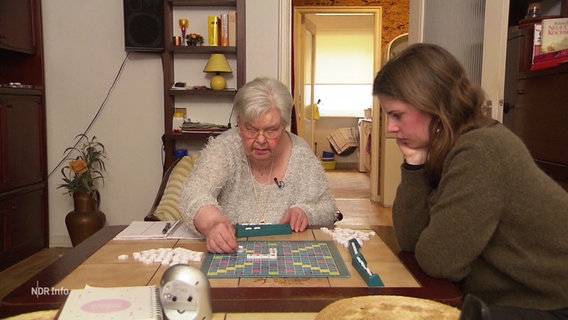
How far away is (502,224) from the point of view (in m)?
1.19

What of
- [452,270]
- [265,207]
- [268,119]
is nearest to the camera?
[452,270]

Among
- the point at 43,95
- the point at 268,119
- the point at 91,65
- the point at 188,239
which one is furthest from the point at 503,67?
the point at 43,95

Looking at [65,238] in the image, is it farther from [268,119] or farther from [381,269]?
[381,269]

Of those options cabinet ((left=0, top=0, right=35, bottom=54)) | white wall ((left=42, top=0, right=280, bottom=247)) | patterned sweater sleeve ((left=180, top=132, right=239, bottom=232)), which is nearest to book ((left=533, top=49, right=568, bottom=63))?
patterned sweater sleeve ((left=180, top=132, right=239, bottom=232))

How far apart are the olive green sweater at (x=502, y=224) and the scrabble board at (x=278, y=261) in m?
0.25

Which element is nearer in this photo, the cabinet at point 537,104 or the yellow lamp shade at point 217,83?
the cabinet at point 537,104

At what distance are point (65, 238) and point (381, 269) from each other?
3.40 meters

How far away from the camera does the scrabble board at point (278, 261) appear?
1190 millimetres

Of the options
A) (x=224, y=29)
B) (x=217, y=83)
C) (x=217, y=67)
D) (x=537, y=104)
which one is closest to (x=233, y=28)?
(x=224, y=29)

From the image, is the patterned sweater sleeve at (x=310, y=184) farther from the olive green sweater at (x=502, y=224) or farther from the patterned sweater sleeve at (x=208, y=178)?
the olive green sweater at (x=502, y=224)

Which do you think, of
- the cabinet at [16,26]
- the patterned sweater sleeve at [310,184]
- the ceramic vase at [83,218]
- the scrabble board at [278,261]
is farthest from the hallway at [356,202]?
the cabinet at [16,26]

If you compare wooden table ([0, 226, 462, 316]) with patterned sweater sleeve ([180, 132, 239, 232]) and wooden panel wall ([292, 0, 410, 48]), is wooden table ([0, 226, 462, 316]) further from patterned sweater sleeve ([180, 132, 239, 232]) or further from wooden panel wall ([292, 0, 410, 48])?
wooden panel wall ([292, 0, 410, 48])

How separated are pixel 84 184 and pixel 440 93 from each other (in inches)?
121

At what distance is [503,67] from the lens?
2551 mm
